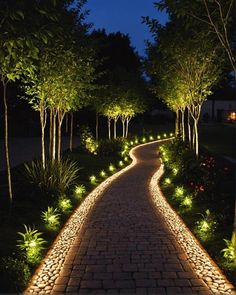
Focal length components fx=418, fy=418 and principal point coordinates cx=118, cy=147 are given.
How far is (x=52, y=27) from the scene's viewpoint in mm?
6207

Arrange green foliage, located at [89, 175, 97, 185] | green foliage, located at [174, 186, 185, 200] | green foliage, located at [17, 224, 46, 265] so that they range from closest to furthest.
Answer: green foliage, located at [17, 224, 46, 265] → green foliage, located at [174, 186, 185, 200] → green foliage, located at [89, 175, 97, 185]

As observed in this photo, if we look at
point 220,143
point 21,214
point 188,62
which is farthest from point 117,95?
point 21,214

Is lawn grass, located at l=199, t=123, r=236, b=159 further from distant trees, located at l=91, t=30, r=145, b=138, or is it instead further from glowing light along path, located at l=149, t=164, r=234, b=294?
glowing light along path, located at l=149, t=164, r=234, b=294

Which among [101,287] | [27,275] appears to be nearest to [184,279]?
[101,287]

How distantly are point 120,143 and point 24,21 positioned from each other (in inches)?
708

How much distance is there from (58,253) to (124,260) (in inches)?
47.6

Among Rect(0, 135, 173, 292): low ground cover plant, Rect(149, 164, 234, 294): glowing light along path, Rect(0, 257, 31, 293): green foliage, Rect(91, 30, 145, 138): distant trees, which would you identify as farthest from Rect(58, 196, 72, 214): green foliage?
Rect(91, 30, 145, 138): distant trees

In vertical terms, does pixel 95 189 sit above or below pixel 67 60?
below

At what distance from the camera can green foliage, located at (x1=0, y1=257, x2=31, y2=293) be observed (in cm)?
558

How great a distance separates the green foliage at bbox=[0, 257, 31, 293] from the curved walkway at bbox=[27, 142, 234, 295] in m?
0.15

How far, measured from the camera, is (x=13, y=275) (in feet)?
18.9

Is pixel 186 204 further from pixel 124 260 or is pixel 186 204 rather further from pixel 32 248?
pixel 32 248

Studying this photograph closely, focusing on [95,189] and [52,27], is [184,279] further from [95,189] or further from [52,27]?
[95,189]

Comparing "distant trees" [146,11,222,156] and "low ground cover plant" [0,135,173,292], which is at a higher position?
"distant trees" [146,11,222,156]
